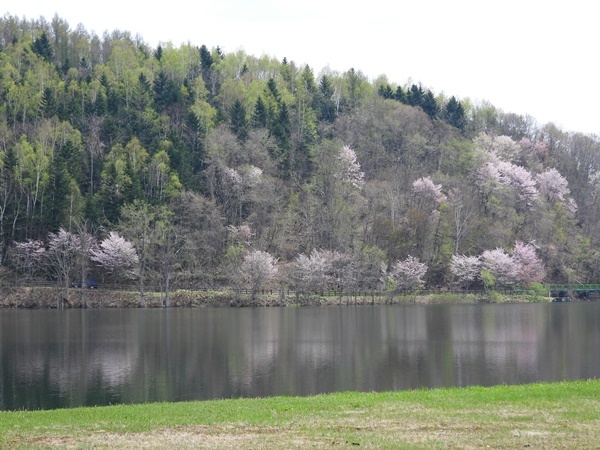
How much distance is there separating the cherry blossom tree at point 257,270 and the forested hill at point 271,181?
0.87 feet

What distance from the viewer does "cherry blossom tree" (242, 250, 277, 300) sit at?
87.7m

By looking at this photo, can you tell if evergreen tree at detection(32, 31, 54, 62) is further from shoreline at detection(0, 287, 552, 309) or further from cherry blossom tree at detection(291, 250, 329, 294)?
cherry blossom tree at detection(291, 250, 329, 294)

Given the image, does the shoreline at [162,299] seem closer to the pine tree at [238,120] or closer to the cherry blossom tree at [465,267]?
the cherry blossom tree at [465,267]

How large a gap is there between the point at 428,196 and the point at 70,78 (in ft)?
211

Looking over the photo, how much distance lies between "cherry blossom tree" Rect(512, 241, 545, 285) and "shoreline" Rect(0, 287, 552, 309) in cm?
1537

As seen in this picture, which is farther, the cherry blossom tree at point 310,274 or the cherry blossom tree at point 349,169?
the cherry blossom tree at point 349,169

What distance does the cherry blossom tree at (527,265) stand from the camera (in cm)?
9894

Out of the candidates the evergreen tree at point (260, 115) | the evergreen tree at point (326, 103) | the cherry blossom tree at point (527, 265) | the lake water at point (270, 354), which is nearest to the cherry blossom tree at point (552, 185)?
the cherry blossom tree at point (527, 265)

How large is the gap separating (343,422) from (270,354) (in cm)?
2240

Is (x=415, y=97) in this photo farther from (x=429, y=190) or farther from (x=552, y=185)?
(x=429, y=190)

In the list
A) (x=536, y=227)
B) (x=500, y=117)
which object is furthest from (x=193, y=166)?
(x=500, y=117)

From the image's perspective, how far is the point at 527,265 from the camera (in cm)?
10031

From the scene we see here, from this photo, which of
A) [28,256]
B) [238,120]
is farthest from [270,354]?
[238,120]

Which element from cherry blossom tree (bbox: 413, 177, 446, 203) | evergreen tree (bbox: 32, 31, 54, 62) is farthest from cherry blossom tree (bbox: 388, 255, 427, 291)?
evergreen tree (bbox: 32, 31, 54, 62)
